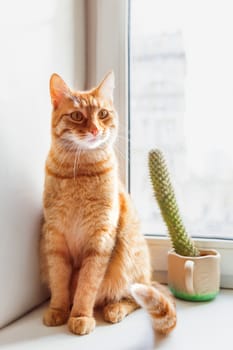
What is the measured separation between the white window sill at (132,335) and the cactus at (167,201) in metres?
0.17

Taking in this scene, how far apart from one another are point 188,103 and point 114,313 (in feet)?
2.15

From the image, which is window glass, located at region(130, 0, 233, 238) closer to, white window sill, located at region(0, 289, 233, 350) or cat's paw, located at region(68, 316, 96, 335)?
white window sill, located at region(0, 289, 233, 350)

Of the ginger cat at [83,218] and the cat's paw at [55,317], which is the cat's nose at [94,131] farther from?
the cat's paw at [55,317]

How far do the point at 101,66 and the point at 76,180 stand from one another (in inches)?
18.7

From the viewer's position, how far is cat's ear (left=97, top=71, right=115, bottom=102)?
117 centimetres

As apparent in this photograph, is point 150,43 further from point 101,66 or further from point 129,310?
point 129,310

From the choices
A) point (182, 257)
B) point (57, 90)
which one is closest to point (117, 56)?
point (57, 90)

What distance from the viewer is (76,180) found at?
110 centimetres

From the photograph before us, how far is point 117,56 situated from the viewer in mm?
1396

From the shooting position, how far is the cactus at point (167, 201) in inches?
46.3

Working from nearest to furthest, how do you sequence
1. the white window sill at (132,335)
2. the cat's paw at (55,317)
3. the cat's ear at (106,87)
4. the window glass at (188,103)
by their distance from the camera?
the white window sill at (132,335) < the cat's paw at (55,317) < the cat's ear at (106,87) < the window glass at (188,103)

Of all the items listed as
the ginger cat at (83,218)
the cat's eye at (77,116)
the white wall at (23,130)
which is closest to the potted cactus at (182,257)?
the ginger cat at (83,218)

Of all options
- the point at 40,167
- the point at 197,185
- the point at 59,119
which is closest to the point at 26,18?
the point at 59,119

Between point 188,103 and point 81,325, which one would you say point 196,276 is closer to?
point 81,325
